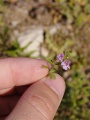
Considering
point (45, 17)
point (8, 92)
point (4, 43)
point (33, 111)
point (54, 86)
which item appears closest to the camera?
point (33, 111)

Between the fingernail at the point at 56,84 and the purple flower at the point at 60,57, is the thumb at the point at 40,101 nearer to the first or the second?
the fingernail at the point at 56,84

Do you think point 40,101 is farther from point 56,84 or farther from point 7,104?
point 7,104

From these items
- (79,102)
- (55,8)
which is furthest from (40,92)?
(55,8)

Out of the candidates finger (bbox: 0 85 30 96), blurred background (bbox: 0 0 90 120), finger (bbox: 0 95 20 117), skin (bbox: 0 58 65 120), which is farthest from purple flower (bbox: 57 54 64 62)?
blurred background (bbox: 0 0 90 120)

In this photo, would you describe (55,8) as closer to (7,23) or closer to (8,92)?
(7,23)

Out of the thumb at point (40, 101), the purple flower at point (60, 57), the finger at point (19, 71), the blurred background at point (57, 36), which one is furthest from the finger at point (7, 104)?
the blurred background at point (57, 36)

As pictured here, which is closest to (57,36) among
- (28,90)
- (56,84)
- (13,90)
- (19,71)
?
(13,90)

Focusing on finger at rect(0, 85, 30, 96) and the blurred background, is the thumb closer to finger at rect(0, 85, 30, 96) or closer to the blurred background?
finger at rect(0, 85, 30, 96)
